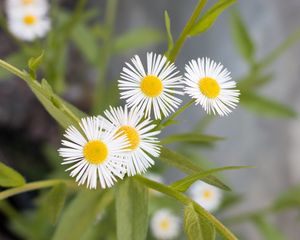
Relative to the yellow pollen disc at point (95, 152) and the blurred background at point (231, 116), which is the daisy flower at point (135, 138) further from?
the blurred background at point (231, 116)

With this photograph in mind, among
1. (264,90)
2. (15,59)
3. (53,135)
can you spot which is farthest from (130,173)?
(53,135)

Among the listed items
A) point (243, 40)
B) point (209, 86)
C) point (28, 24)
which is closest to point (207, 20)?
point (209, 86)

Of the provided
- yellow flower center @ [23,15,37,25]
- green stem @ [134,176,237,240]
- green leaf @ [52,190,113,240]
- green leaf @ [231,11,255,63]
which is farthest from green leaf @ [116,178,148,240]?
yellow flower center @ [23,15,37,25]

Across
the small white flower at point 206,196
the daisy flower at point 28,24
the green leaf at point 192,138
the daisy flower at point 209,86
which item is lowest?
the daisy flower at point 209,86

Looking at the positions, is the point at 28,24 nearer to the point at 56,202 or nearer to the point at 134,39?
the point at 134,39

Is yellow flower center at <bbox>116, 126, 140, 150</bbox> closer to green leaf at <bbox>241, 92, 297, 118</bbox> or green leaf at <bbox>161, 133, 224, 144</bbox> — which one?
green leaf at <bbox>161, 133, 224, 144</bbox>

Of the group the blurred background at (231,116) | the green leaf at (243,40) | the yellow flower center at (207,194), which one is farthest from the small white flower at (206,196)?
the green leaf at (243,40)

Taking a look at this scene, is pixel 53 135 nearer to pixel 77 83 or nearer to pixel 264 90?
pixel 77 83
